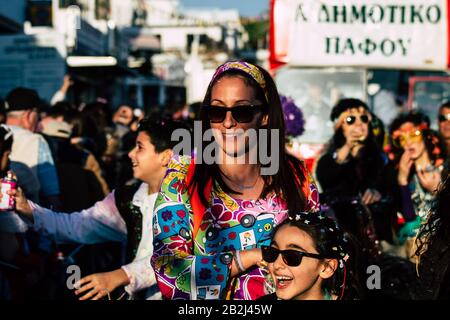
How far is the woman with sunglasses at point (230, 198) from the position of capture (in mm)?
2631

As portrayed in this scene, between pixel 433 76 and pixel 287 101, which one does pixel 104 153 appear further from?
pixel 433 76

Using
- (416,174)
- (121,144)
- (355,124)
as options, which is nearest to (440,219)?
(355,124)

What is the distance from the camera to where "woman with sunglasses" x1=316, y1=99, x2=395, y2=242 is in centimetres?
571

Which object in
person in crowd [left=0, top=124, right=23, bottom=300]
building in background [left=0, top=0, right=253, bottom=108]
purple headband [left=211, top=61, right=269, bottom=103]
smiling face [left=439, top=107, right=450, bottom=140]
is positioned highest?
building in background [left=0, top=0, right=253, bottom=108]

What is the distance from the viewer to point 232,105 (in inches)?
111

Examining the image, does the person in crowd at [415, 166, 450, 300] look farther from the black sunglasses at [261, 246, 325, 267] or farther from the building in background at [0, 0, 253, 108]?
the building in background at [0, 0, 253, 108]

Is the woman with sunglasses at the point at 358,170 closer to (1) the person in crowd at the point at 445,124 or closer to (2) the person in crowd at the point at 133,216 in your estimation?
(1) the person in crowd at the point at 445,124

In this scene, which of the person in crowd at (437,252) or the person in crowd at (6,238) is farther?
the person in crowd at (6,238)

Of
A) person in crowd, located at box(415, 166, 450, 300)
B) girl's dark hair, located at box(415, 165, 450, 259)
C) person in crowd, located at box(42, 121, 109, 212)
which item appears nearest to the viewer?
person in crowd, located at box(415, 166, 450, 300)

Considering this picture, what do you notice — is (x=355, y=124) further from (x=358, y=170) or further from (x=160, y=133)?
(x=160, y=133)

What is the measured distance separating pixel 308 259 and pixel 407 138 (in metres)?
3.73

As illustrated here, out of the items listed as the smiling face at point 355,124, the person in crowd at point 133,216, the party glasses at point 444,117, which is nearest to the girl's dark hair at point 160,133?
the person in crowd at point 133,216

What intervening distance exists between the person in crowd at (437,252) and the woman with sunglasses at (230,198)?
49 centimetres

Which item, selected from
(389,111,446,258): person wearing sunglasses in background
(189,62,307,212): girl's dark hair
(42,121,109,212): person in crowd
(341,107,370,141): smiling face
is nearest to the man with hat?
(42,121,109,212): person in crowd
